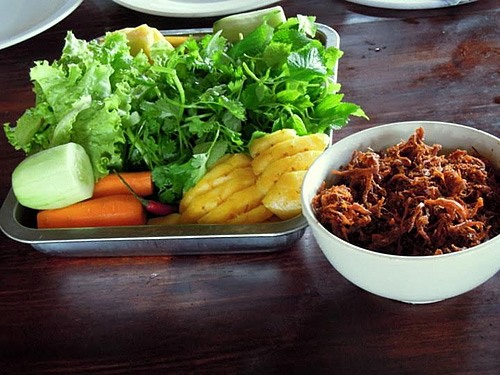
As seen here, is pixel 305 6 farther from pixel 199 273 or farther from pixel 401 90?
pixel 199 273

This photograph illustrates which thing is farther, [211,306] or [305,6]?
[305,6]

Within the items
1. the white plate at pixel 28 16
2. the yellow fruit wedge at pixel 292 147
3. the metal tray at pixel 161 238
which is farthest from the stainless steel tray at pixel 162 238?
the white plate at pixel 28 16

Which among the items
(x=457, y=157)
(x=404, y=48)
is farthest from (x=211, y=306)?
(x=404, y=48)

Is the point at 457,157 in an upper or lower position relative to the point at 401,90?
upper

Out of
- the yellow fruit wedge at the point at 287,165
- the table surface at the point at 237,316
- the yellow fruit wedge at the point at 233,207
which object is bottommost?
the table surface at the point at 237,316

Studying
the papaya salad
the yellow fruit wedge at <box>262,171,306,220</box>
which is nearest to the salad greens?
the papaya salad

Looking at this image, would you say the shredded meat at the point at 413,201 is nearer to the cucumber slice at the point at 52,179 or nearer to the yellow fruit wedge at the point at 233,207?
the yellow fruit wedge at the point at 233,207

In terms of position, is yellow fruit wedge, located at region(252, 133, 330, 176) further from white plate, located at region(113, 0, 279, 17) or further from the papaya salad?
white plate, located at region(113, 0, 279, 17)
